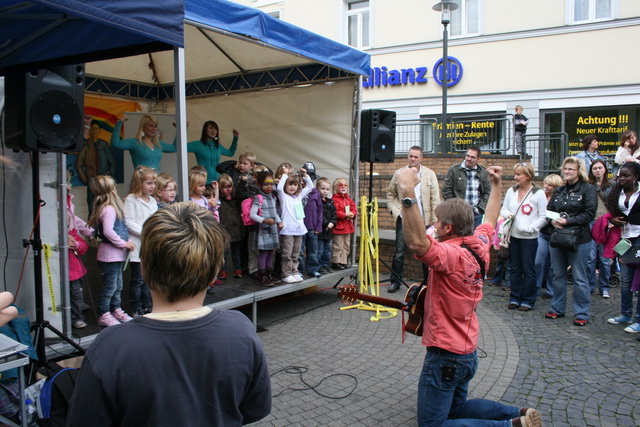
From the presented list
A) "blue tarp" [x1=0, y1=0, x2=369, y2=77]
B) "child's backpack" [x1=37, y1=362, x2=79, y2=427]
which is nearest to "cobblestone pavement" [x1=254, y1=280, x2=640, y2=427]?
"child's backpack" [x1=37, y1=362, x2=79, y2=427]

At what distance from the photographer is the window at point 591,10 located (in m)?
13.8

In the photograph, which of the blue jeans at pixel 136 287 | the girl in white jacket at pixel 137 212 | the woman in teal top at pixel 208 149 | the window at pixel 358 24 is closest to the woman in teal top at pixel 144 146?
the woman in teal top at pixel 208 149

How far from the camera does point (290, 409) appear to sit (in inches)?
156

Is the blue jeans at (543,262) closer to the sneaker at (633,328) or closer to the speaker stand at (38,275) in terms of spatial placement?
the sneaker at (633,328)

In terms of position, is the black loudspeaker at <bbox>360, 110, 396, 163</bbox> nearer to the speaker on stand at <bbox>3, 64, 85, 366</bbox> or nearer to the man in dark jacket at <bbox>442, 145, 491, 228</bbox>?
the man in dark jacket at <bbox>442, 145, 491, 228</bbox>

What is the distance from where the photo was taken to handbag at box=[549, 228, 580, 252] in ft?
19.6

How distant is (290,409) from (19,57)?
342 centimetres

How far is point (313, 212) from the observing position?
707 cm

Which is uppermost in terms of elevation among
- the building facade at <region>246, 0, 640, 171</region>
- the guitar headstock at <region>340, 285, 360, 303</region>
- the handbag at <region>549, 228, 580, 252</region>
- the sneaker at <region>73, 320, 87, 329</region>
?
the building facade at <region>246, 0, 640, 171</region>

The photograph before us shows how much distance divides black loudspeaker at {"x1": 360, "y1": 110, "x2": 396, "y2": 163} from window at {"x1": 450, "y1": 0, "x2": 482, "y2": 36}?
9316 millimetres

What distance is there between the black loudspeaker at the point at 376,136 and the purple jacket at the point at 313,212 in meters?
1.06

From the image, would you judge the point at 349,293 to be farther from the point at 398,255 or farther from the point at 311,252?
the point at 398,255

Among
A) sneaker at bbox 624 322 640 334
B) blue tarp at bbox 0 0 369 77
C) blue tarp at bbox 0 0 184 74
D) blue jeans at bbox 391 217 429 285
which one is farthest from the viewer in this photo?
blue jeans at bbox 391 217 429 285

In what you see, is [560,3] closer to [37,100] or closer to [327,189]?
[327,189]
